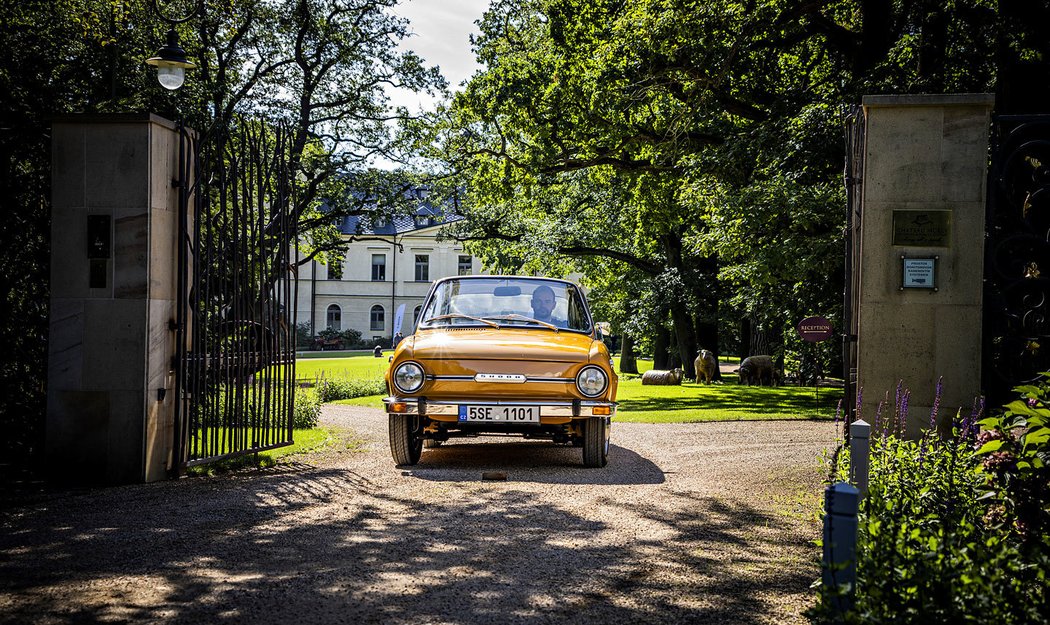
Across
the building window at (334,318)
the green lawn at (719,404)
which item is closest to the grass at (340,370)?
the green lawn at (719,404)

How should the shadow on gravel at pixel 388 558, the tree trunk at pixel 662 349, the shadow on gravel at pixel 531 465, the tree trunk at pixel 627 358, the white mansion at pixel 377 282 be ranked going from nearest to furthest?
1. the shadow on gravel at pixel 388 558
2. the shadow on gravel at pixel 531 465
3. the tree trunk at pixel 662 349
4. the tree trunk at pixel 627 358
5. the white mansion at pixel 377 282

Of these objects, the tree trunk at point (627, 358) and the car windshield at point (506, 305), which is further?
the tree trunk at point (627, 358)

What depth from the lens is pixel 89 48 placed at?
1252 centimetres

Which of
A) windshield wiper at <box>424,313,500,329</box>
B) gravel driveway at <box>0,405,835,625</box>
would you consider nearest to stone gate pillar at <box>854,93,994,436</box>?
gravel driveway at <box>0,405,835,625</box>

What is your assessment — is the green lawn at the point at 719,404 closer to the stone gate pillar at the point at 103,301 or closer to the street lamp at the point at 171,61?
the street lamp at the point at 171,61

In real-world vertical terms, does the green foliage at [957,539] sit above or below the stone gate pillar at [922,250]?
below

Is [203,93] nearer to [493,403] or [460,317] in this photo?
[460,317]

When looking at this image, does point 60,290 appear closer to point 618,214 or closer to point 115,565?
point 115,565

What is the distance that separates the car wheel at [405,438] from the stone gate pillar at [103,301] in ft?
6.95

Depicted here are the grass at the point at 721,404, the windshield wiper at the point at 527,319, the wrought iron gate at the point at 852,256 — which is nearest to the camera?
the wrought iron gate at the point at 852,256

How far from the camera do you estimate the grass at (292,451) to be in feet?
28.7

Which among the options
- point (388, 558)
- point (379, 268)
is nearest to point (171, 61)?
point (388, 558)

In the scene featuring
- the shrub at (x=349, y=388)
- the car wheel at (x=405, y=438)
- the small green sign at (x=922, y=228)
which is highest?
the small green sign at (x=922, y=228)

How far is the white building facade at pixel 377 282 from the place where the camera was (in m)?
78.7
